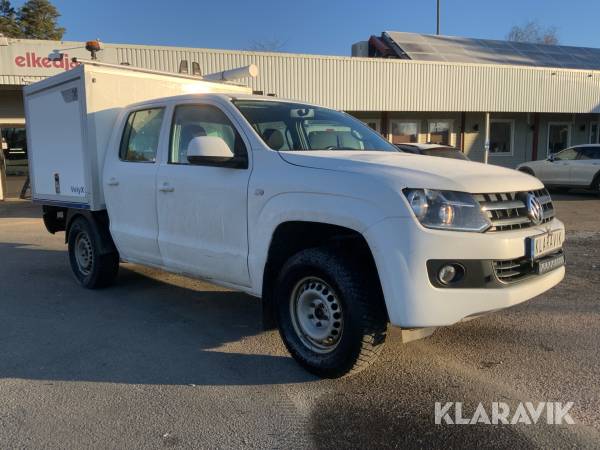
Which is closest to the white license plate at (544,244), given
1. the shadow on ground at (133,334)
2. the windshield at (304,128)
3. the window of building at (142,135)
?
the windshield at (304,128)

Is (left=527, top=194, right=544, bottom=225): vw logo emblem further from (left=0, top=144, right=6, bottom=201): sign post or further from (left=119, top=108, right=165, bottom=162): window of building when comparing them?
(left=0, top=144, right=6, bottom=201): sign post

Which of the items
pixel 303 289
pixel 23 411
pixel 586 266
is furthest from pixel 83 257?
pixel 586 266

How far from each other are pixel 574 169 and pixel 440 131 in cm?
697

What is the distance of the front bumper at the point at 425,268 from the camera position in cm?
311

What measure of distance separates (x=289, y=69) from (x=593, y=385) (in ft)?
48.4

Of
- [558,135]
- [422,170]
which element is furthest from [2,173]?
[558,135]

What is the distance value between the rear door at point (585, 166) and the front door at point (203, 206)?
546 inches

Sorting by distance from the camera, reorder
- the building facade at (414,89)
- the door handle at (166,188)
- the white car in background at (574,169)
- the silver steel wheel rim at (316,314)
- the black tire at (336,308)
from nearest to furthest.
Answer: the black tire at (336,308)
the silver steel wheel rim at (316,314)
the door handle at (166,188)
the building facade at (414,89)
the white car in background at (574,169)

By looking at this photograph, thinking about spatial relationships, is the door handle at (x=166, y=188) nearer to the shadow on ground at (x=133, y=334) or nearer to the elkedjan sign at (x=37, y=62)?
the shadow on ground at (x=133, y=334)

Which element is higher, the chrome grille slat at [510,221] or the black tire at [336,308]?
the chrome grille slat at [510,221]

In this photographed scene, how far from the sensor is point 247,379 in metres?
3.76

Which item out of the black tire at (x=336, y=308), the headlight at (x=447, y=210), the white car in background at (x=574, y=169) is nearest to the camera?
the headlight at (x=447, y=210)

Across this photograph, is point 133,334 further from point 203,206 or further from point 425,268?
point 425,268

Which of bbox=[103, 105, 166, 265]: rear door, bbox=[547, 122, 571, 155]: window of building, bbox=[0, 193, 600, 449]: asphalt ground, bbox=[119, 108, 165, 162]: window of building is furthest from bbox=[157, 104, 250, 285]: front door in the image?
bbox=[547, 122, 571, 155]: window of building
